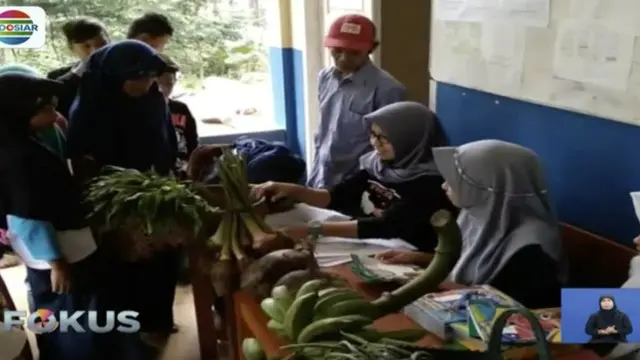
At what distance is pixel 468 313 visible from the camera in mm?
1219

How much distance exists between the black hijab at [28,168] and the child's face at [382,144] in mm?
892

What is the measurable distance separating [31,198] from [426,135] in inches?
44.7

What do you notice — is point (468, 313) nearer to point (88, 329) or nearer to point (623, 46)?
point (623, 46)

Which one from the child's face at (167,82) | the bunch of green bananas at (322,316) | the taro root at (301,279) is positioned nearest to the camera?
the bunch of green bananas at (322,316)

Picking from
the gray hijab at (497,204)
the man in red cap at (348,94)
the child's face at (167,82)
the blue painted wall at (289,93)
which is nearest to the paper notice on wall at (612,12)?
the gray hijab at (497,204)

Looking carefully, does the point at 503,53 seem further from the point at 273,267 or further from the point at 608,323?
the point at 608,323

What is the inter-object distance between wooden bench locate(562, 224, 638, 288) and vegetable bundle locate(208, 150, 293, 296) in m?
0.76

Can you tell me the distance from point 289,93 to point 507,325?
318 centimetres

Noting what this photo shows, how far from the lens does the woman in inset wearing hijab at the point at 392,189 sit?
188 cm

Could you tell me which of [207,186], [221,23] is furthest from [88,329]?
[221,23]

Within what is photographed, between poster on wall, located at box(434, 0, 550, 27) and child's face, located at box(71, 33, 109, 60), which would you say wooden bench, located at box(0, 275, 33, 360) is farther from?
poster on wall, located at box(434, 0, 550, 27)

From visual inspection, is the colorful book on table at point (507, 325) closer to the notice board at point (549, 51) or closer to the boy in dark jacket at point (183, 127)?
the notice board at point (549, 51)

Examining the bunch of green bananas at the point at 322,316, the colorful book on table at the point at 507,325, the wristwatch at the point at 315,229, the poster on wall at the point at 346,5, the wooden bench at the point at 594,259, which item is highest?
the poster on wall at the point at 346,5

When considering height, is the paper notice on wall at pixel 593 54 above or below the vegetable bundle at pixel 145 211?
above
